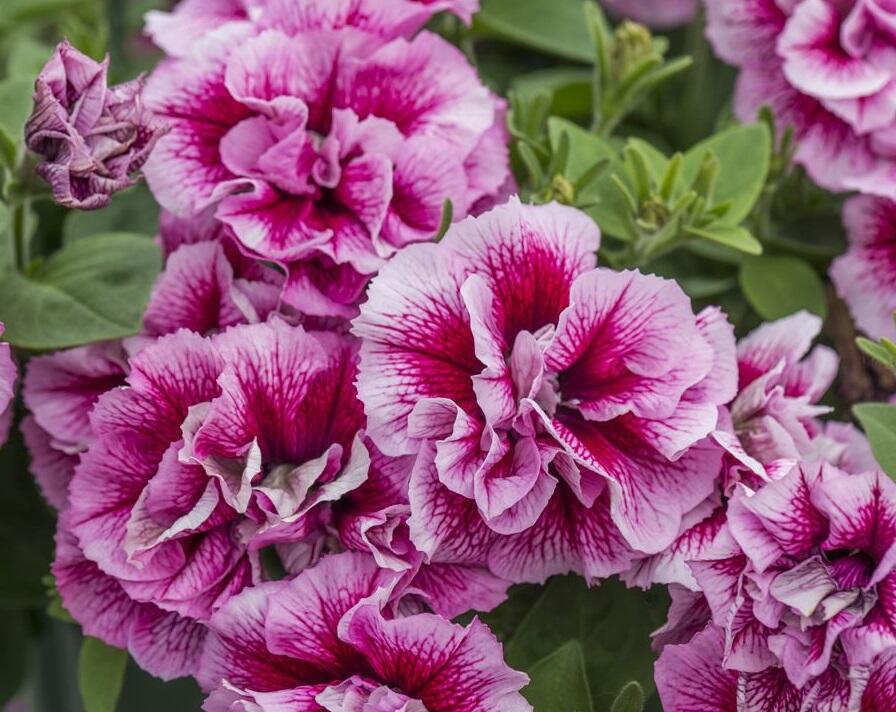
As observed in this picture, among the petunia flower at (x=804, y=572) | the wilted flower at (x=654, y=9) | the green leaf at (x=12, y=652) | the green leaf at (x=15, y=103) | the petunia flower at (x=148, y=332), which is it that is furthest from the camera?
the wilted flower at (x=654, y=9)

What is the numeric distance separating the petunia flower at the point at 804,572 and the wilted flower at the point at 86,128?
1.06 ft

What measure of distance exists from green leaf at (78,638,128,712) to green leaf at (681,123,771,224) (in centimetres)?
41

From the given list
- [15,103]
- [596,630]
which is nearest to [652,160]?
[596,630]

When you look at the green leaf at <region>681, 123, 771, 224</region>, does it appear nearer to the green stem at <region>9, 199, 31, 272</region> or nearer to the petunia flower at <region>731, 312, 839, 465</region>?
the petunia flower at <region>731, 312, 839, 465</region>

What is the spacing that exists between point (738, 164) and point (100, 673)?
1.48ft

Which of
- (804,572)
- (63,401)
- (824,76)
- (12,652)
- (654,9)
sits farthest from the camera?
(654,9)

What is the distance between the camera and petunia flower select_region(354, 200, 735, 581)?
1.87ft

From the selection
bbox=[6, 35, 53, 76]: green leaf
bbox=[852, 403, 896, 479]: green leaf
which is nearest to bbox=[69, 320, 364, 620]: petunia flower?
bbox=[852, 403, 896, 479]: green leaf

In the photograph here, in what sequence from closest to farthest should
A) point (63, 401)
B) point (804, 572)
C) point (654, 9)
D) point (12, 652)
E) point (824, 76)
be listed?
point (804, 572) → point (63, 401) → point (824, 76) → point (12, 652) → point (654, 9)

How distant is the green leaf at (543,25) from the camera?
94 cm

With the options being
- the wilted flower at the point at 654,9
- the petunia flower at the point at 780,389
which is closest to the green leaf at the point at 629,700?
the petunia flower at the point at 780,389

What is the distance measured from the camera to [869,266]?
778 mm

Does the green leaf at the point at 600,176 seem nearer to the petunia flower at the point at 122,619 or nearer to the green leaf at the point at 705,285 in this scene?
the green leaf at the point at 705,285

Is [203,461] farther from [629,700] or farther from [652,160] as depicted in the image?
[652,160]
